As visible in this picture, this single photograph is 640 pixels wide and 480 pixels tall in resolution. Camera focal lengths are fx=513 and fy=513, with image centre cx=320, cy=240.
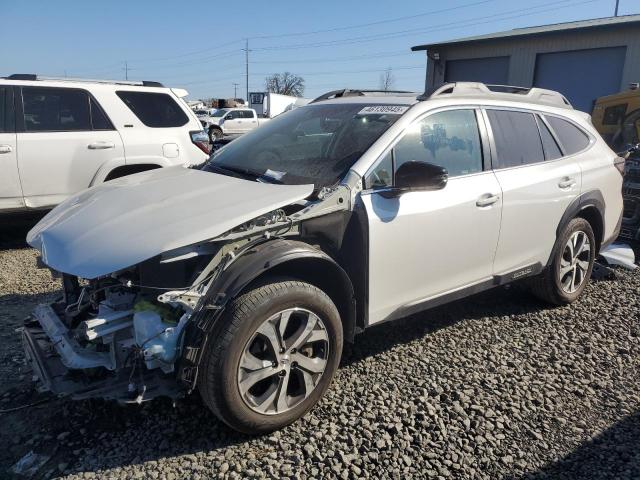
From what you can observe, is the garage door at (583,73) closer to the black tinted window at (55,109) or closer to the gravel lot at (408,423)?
the gravel lot at (408,423)

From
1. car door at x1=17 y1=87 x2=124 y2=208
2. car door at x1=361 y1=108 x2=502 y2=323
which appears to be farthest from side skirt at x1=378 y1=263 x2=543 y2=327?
car door at x1=17 y1=87 x2=124 y2=208

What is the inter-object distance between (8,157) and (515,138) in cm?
538

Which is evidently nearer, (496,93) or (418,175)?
(418,175)

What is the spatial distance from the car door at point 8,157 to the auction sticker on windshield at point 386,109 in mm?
4388

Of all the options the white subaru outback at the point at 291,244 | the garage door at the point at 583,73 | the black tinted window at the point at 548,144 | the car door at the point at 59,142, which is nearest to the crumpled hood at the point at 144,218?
the white subaru outback at the point at 291,244

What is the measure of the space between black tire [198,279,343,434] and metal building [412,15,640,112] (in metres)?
17.2

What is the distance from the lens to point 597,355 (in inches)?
150

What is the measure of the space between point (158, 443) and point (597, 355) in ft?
10.2

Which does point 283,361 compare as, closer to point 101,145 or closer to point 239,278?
point 239,278

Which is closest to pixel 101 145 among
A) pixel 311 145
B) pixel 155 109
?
pixel 155 109

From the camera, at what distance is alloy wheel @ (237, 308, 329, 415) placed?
2621 mm

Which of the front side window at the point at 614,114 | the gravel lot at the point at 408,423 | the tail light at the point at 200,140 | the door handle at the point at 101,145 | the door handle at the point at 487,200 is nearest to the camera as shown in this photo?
the gravel lot at the point at 408,423

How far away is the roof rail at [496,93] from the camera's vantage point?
3.75m

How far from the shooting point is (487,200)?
3584mm
